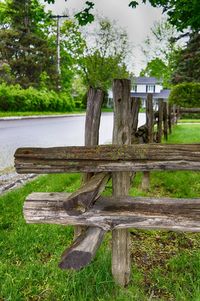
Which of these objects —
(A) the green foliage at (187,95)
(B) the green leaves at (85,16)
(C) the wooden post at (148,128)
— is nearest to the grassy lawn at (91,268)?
(C) the wooden post at (148,128)

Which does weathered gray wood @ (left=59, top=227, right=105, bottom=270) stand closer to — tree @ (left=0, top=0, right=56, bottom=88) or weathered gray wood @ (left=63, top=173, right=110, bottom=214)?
weathered gray wood @ (left=63, top=173, right=110, bottom=214)

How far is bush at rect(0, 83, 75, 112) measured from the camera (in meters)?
26.3

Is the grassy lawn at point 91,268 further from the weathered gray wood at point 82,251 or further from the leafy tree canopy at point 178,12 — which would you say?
the leafy tree canopy at point 178,12

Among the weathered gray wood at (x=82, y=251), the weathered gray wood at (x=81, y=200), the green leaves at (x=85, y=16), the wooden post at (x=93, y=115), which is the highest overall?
the green leaves at (x=85, y=16)

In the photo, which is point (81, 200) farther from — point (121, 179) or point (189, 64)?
point (189, 64)

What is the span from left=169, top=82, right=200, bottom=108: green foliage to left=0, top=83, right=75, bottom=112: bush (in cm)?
1067

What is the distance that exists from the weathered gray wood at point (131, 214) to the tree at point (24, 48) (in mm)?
38409

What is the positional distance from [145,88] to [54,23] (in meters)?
33.9

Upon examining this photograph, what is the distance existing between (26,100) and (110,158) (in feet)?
86.2

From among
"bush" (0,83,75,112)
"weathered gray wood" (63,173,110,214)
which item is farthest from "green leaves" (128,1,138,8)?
"bush" (0,83,75,112)

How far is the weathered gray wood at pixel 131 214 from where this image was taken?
8.35ft

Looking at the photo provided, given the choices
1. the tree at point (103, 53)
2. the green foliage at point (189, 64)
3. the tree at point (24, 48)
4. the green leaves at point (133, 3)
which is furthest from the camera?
the tree at point (103, 53)

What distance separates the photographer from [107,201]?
8.61ft

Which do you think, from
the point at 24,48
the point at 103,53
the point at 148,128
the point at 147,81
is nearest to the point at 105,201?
the point at 148,128
